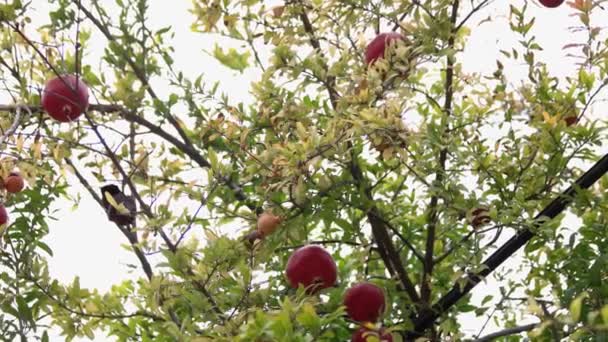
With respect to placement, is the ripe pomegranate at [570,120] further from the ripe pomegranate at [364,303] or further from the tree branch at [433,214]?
the ripe pomegranate at [364,303]

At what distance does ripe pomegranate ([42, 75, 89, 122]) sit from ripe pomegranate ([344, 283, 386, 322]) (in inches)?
27.3

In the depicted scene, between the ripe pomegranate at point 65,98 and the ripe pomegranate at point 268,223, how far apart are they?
0.47 metres

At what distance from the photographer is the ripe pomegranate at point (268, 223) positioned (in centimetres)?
176

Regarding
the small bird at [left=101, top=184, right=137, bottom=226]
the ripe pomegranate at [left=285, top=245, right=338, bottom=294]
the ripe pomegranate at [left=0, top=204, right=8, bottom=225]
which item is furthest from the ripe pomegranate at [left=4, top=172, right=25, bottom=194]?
the ripe pomegranate at [left=285, top=245, right=338, bottom=294]

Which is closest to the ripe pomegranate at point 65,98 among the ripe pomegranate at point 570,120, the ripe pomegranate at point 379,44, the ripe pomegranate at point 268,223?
the ripe pomegranate at point 268,223

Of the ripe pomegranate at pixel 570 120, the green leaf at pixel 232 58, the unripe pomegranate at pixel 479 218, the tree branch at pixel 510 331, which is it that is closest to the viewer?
the tree branch at pixel 510 331

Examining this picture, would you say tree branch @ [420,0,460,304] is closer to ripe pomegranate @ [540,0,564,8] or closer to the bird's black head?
ripe pomegranate @ [540,0,564,8]

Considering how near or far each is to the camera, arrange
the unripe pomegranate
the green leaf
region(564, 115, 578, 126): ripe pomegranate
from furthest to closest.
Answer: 1. the green leaf
2. region(564, 115, 578, 126): ripe pomegranate
3. the unripe pomegranate

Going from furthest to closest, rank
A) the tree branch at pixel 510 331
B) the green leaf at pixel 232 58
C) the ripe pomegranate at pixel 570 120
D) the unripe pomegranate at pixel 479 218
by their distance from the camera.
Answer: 1. the green leaf at pixel 232 58
2. the ripe pomegranate at pixel 570 120
3. the unripe pomegranate at pixel 479 218
4. the tree branch at pixel 510 331

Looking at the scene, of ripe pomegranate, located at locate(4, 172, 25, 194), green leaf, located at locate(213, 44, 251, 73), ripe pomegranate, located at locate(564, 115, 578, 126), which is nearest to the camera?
ripe pomegranate, located at locate(564, 115, 578, 126)

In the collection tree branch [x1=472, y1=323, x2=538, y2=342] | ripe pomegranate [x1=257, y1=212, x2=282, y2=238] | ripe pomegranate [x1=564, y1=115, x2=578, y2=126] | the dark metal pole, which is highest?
ripe pomegranate [x1=564, y1=115, x2=578, y2=126]

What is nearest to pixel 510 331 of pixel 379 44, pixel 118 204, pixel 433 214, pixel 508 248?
pixel 508 248

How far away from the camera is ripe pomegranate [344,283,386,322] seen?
1.79 meters

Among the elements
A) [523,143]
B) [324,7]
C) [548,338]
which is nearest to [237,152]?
[324,7]
